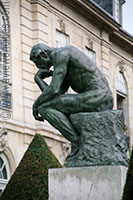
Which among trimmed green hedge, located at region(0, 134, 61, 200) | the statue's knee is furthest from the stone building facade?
the statue's knee

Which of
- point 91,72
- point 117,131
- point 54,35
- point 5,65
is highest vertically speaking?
point 54,35


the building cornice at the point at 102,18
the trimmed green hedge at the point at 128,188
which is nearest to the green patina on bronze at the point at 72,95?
the trimmed green hedge at the point at 128,188

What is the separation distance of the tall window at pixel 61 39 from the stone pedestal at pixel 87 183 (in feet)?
52.3

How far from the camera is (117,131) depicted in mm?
10336

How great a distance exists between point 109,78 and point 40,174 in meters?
16.5

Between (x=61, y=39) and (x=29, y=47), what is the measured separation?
9.01ft

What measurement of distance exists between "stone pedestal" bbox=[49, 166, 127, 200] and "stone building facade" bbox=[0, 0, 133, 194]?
37.5 feet

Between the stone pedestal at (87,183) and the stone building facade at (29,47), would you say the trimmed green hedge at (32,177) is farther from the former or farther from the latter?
the stone building facade at (29,47)

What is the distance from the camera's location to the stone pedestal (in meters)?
9.85

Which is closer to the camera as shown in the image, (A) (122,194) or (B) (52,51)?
(A) (122,194)

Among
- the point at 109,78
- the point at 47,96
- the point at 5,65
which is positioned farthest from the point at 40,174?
the point at 109,78

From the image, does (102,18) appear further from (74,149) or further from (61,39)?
(74,149)

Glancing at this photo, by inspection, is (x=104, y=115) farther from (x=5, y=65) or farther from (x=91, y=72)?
(x=5, y=65)

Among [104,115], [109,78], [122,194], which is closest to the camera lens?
[122,194]
